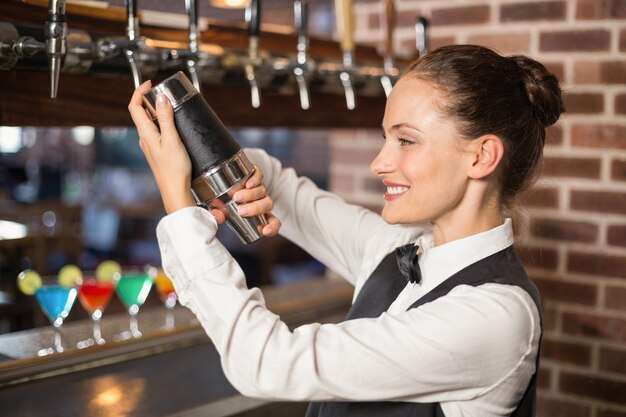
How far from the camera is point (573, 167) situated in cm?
233

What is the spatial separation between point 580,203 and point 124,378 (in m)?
1.36

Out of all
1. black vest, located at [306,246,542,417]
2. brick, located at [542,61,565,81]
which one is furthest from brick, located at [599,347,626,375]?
black vest, located at [306,246,542,417]

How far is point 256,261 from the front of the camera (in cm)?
611

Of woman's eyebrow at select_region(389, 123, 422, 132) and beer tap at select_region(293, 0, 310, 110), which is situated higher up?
beer tap at select_region(293, 0, 310, 110)

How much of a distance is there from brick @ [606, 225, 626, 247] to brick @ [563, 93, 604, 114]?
33 centimetres

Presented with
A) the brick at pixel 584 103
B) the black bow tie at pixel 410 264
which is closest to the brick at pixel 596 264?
the brick at pixel 584 103

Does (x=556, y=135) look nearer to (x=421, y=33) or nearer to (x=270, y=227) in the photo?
(x=421, y=33)

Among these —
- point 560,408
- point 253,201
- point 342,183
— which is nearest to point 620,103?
point 560,408

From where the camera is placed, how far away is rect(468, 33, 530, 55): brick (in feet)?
7.89

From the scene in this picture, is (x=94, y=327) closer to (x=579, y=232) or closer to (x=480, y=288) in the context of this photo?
(x=480, y=288)

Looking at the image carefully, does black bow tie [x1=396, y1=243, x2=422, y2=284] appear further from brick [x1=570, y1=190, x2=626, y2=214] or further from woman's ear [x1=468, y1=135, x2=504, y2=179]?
brick [x1=570, y1=190, x2=626, y2=214]

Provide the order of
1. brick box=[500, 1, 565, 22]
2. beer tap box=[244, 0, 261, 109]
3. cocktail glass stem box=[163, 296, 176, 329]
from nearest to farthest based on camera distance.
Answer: beer tap box=[244, 0, 261, 109]
cocktail glass stem box=[163, 296, 176, 329]
brick box=[500, 1, 565, 22]

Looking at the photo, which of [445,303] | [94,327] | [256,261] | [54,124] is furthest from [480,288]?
[256,261]

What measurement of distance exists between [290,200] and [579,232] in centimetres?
102
